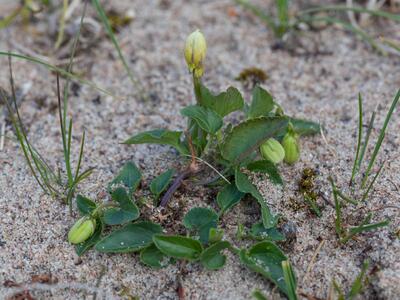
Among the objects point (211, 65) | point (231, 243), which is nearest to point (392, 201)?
point (231, 243)

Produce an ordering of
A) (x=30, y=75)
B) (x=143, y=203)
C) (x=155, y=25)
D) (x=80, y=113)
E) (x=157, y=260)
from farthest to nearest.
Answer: (x=155, y=25)
(x=30, y=75)
(x=80, y=113)
(x=143, y=203)
(x=157, y=260)

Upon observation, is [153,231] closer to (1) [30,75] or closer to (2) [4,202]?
(2) [4,202]

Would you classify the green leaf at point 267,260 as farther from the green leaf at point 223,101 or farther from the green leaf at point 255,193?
the green leaf at point 223,101

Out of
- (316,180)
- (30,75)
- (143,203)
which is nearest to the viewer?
(143,203)

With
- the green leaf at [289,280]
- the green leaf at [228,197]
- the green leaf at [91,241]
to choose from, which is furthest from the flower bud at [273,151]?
the green leaf at [91,241]

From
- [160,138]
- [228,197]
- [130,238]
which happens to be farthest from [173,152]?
[130,238]

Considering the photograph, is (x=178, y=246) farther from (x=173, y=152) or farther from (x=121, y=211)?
(x=173, y=152)
